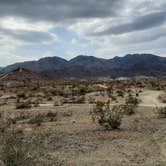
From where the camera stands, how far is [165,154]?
15406 millimetres

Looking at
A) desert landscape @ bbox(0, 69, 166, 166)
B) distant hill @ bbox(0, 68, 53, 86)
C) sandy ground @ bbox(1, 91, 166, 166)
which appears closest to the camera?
desert landscape @ bbox(0, 69, 166, 166)

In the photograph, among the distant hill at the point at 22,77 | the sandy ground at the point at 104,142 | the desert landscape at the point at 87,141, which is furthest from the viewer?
the distant hill at the point at 22,77

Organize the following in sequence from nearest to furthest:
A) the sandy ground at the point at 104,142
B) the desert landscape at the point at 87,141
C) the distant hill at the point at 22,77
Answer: the desert landscape at the point at 87,141 → the sandy ground at the point at 104,142 → the distant hill at the point at 22,77

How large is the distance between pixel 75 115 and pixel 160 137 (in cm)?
1065

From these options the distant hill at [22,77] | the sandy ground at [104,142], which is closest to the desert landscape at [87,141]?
the sandy ground at [104,142]

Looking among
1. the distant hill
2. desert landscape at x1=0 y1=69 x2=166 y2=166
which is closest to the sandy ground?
desert landscape at x1=0 y1=69 x2=166 y2=166

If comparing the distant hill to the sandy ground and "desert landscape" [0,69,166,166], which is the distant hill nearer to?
"desert landscape" [0,69,166,166]

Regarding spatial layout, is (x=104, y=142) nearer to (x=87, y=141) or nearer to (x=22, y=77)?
(x=87, y=141)

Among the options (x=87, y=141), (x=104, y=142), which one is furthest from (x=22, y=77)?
(x=104, y=142)

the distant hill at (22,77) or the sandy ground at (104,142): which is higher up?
the distant hill at (22,77)

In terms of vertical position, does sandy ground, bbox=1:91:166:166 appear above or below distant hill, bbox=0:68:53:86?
below

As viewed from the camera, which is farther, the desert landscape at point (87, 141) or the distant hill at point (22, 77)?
the distant hill at point (22, 77)

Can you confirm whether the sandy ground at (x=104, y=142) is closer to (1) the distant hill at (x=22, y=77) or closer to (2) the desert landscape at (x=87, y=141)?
(2) the desert landscape at (x=87, y=141)

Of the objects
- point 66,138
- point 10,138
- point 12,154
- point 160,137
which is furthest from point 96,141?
point 12,154
